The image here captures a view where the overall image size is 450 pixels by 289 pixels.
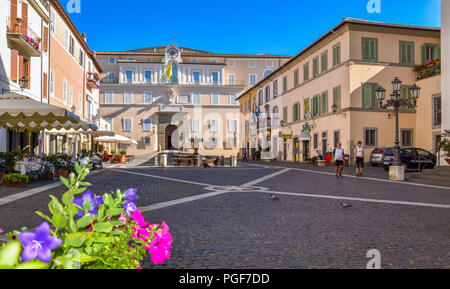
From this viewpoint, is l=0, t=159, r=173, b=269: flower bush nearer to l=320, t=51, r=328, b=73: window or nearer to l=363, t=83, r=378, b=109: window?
l=363, t=83, r=378, b=109: window

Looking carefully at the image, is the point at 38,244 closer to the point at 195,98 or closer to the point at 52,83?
the point at 52,83

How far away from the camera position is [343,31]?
2706cm

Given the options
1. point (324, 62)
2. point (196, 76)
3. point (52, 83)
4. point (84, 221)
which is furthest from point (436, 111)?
point (196, 76)

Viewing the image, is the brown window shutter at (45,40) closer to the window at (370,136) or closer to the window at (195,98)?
the window at (370,136)

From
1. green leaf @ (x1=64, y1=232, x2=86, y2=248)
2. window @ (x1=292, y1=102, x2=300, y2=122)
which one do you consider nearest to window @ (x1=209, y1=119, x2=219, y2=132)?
window @ (x1=292, y1=102, x2=300, y2=122)

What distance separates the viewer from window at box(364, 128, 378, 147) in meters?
26.9

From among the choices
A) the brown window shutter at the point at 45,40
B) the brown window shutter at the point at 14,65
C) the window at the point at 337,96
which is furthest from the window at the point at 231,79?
the brown window shutter at the point at 14,65

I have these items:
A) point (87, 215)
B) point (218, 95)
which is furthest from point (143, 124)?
point (87, 215)

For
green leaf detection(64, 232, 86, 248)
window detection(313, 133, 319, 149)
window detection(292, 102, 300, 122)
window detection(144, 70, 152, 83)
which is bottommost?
green leaf detection(64, 232, 86, 248)

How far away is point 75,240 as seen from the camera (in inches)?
46.5

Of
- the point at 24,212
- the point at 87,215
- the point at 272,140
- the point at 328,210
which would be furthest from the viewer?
the point at 272,140

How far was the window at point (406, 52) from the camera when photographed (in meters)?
27.6

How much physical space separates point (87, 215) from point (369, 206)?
7.68m
